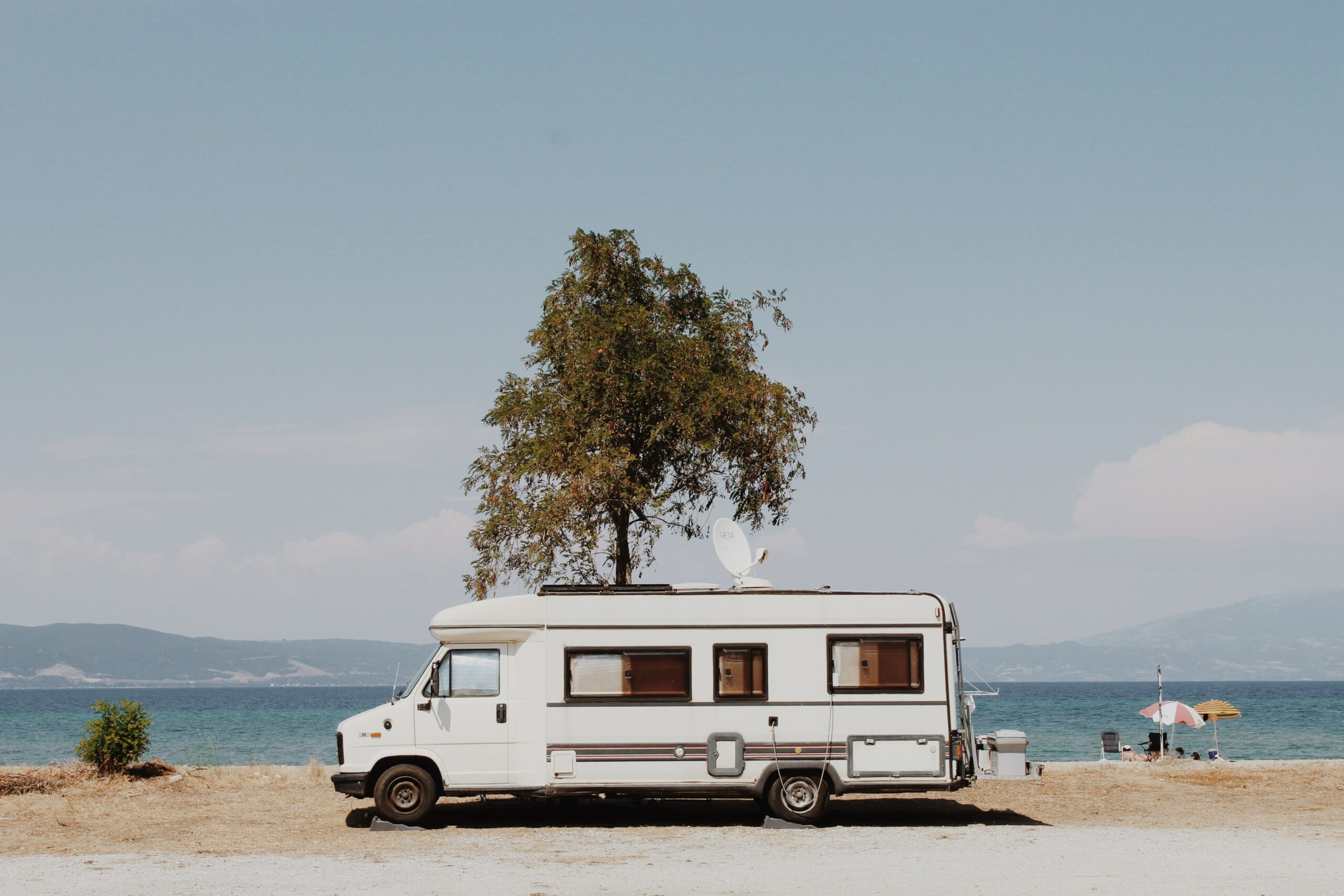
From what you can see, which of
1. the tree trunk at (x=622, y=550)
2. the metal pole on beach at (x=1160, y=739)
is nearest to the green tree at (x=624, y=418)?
the tree trunk at (x=622, y=550)

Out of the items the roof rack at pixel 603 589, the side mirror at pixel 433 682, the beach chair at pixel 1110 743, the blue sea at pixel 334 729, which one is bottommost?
the blue sea at pixel 334 729

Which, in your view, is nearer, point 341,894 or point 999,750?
point 341,894

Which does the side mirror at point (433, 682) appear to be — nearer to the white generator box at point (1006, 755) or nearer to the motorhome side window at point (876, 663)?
the motorhome side window at point (876, 663)

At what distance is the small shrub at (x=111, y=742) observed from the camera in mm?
21719

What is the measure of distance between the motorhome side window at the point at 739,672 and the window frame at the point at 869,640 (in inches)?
32.2

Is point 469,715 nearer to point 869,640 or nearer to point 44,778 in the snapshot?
point 869,640

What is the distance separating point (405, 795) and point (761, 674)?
15.3 ft

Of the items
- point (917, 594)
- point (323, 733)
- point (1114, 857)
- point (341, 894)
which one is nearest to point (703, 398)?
point (917, 594)

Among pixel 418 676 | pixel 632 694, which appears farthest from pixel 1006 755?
pixel 418 676

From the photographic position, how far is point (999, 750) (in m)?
16.2

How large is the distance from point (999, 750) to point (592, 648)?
17.3ft

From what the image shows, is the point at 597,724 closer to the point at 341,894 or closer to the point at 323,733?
the point at 341,894

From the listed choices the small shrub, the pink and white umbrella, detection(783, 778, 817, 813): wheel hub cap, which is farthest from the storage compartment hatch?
the pink and white umbrella

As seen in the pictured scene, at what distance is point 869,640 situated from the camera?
16062 millimetres
